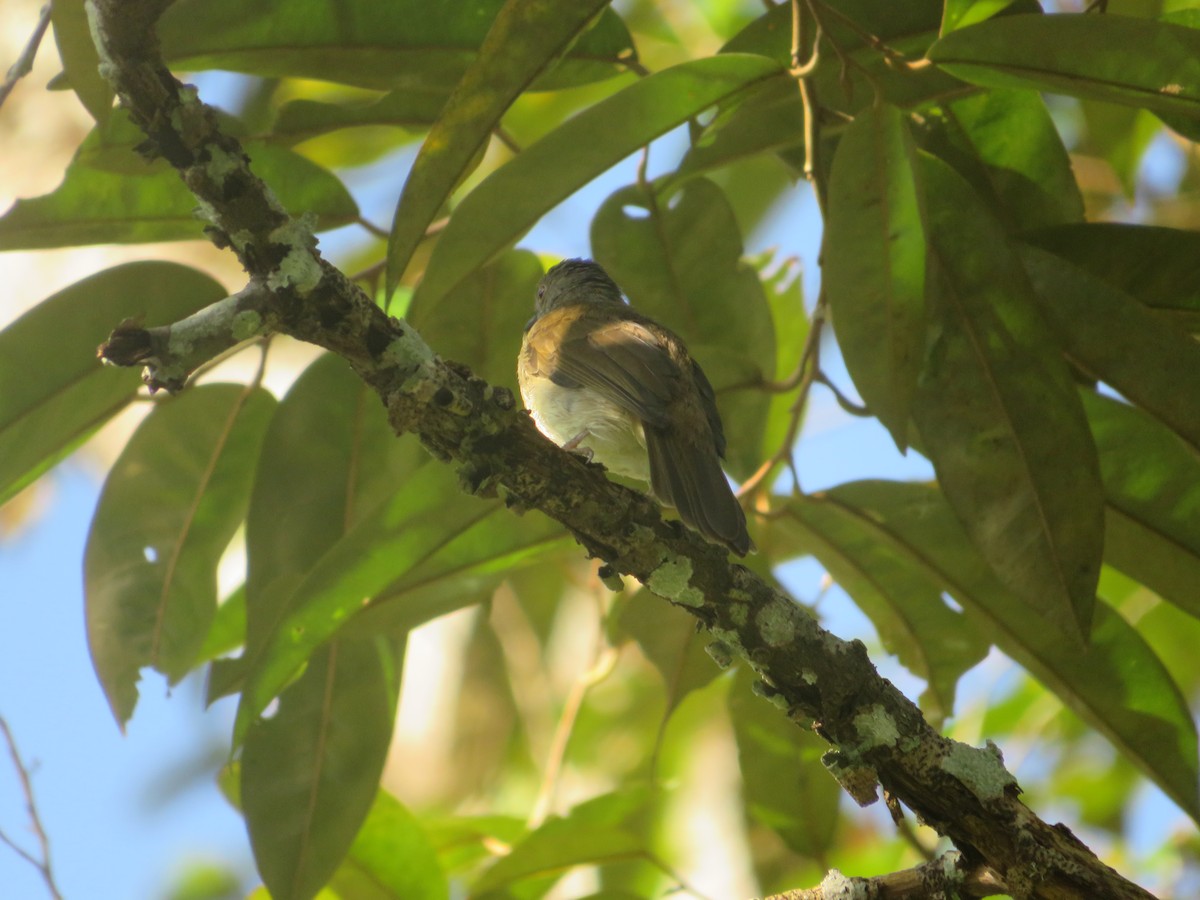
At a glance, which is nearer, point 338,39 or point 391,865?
point 338,39

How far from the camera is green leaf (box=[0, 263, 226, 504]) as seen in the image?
8.37 feet

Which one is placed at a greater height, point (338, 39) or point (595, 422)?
point (338, 39)

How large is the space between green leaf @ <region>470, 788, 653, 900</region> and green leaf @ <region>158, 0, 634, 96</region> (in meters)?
1.84

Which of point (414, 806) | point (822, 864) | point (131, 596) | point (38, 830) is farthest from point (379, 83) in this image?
point (414, 806)

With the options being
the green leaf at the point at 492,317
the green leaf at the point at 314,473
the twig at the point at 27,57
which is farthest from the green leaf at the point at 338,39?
the green leaf at the point at 314,473

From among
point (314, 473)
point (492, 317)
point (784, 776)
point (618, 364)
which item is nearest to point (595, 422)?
point (618, 364)

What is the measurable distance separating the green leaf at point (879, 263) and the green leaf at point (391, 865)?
167 cm

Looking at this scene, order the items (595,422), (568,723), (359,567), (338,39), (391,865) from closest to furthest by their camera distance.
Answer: (359,567), (338,39), (391,865), (595,422), (568,723)

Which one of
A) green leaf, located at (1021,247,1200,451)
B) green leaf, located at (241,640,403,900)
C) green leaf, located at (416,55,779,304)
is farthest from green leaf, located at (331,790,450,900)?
green leaf, located at (1021,247,1200,451)

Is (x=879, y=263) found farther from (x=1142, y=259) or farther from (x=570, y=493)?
(x=570, y=493)

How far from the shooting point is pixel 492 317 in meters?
2.94

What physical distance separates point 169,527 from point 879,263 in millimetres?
1803

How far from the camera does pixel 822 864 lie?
3064mm

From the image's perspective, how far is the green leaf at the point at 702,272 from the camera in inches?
117
